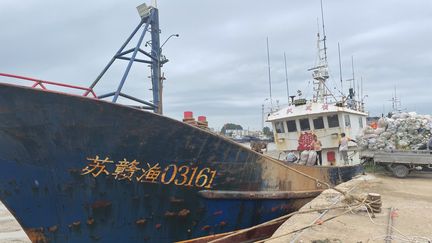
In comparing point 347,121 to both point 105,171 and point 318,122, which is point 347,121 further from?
point 105,171

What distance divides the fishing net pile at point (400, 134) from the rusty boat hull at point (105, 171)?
8.39 metres

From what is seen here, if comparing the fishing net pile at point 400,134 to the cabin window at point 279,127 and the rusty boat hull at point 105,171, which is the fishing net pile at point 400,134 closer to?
the cabin window at point 279,127

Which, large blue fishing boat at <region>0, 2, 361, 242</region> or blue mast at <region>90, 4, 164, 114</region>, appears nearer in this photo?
large blue fishing boat at <region>0, 2, 361, 242</region>

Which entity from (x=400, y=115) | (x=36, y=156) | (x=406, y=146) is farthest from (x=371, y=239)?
(x=400, y=115)

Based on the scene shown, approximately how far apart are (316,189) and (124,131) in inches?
189

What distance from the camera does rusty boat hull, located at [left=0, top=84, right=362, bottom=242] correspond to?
443 cm

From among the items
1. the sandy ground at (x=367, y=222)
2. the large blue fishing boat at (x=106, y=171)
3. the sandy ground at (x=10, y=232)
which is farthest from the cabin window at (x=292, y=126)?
the sandy ground at (x=10, y=232)

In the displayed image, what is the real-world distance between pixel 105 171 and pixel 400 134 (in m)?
11.1

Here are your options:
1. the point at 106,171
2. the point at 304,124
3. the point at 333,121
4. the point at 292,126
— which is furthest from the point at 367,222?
the point at 292,126

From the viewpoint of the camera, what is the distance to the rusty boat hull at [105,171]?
4.43 metres

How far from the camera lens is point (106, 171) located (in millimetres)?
4672

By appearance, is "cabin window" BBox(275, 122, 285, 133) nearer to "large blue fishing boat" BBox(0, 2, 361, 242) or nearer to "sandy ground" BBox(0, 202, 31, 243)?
"large blue fishing boat" BBox(0, 2, 361, 242)

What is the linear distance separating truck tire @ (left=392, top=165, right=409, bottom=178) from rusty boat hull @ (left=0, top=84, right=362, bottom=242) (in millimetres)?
8060

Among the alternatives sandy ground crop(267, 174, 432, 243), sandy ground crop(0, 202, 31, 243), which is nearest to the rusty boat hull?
sandy ground crop(267, 174, 432, 243)
